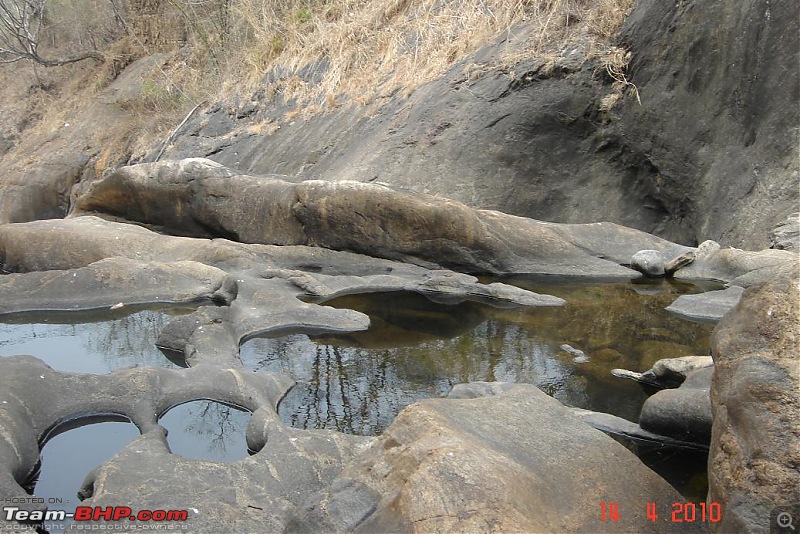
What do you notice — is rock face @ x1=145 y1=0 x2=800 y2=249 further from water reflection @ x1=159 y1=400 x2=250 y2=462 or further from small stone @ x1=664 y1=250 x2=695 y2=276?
water reflection @ x1=159 y1=400 x2=250 y2=462

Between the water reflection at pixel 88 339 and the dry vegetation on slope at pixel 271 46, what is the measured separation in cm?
518

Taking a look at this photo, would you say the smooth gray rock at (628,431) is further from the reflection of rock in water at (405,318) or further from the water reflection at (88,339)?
the water reflection at (88,339)

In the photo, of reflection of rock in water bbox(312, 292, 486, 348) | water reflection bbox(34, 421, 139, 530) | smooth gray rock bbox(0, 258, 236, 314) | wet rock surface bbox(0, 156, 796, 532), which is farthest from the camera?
smooth gray rock bbox(0, 258, 236, 314)

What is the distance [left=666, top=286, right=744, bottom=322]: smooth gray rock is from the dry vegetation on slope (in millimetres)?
3493

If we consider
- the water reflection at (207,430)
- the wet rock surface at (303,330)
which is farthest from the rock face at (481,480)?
the water reflection at (207,430)

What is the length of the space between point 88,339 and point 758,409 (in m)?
4.10

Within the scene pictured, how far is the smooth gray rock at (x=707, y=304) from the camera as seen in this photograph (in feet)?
17.0

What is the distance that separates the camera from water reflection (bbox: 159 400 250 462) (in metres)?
3.28

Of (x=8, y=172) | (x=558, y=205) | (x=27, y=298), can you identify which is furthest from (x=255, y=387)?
(x=8, y=172)

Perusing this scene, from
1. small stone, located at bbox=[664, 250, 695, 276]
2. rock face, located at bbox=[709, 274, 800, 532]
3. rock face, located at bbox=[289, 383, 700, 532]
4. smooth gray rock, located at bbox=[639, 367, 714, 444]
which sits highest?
rock face, located at bbox=[709, 274, 800, 532]

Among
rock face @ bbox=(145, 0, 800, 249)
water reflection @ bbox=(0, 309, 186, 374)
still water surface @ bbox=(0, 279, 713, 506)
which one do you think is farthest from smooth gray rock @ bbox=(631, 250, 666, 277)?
water reflection @ bbox=(0, 309, 186, 374)

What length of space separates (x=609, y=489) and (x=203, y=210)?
6.25m

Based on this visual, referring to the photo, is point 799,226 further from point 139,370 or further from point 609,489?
point 139,370

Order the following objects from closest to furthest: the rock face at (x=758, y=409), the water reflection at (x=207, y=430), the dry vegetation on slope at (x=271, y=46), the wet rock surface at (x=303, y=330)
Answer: the rock face at (x=758, y=409)
the wet rock surface at (x=303, y=330)
the water reflection at (x=207, y=430)
the dry vegetation on slope at (x=271, y=46)
